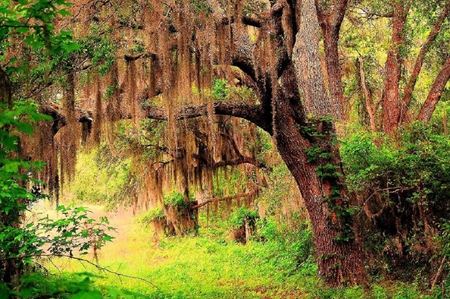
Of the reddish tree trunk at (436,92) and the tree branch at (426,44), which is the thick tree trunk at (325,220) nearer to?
the reddish tree trunk at (436,92)

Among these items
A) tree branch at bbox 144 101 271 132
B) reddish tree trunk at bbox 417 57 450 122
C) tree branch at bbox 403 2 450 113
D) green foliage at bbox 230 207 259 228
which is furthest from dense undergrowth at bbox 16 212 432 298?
A: tree branch at bbox 403 2 450 113

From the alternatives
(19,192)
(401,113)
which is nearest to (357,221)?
(401,113)

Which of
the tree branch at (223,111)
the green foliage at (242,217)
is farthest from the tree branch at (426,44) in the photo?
the green foliage at (242,217)

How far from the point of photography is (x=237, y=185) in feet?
48.0

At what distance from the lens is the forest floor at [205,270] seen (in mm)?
7871

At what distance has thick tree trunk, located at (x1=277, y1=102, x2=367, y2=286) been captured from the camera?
7707mm

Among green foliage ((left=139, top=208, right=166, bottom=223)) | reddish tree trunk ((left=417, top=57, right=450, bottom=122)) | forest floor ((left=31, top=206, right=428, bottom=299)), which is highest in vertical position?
reddish tree trunk ((left=417, top=57, right=450, bottom=122))

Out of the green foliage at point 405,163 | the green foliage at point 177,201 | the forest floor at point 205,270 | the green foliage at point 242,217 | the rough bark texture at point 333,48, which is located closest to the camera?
the green foliage at point 405,163

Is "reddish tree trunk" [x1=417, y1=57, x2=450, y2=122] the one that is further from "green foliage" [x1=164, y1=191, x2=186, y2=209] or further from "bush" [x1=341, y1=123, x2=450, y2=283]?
"green foliage" [x1=164, y1=191, x2=186, y2=209]

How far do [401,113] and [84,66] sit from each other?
6732 mm

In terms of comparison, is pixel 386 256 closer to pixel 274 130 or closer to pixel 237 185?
pixel 274 130

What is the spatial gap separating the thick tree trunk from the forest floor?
315mm

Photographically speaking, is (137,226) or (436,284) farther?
(137,226)

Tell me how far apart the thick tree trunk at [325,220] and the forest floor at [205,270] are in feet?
1.03
